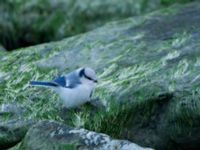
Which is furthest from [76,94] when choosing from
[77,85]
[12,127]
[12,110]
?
[12,110]

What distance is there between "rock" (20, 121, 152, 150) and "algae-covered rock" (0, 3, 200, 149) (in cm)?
101

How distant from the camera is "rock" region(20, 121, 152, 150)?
231 inches

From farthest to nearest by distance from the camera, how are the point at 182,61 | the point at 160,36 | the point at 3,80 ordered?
the point at 160,36, the point at 3,80, the point at 182,61

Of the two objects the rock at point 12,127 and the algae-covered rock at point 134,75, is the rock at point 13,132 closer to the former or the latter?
the rock at point 12,127

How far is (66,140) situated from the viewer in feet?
19.7

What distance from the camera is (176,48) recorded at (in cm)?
830

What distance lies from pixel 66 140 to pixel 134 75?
194 cm

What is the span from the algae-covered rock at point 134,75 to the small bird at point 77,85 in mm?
284

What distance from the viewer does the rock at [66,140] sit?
5.88 meters

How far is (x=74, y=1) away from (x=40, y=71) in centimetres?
417

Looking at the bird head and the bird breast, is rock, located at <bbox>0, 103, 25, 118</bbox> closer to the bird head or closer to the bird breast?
the bird breast

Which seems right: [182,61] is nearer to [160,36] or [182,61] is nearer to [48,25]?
[160,36]

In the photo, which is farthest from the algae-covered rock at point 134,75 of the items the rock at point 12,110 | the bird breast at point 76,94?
the bird breast at point 76,94

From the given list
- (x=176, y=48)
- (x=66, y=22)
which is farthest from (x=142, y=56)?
(x=66, y=22)
